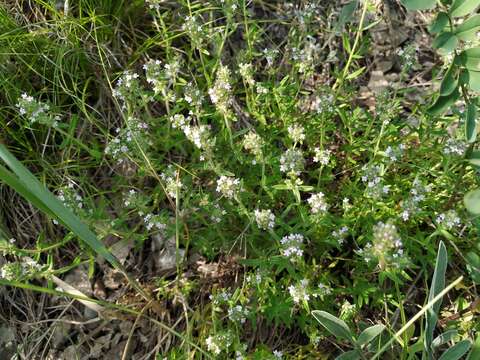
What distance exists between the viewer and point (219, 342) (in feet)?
9.91

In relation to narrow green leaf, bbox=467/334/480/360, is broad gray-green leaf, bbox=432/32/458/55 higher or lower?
higher

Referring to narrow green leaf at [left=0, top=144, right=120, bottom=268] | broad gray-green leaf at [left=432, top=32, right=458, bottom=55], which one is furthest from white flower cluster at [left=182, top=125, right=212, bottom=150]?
broad gray-green leaf at [left=432, top=32, right=458, bottom=55]

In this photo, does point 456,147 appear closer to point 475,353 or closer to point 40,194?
point 475,353

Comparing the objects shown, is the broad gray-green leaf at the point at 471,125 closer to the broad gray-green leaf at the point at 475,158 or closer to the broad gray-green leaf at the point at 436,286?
the broad gray-green leaf at the point at 475,158

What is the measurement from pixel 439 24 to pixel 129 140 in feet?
6.84

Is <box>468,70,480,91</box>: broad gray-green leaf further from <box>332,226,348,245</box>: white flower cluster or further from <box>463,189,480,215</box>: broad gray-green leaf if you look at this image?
<box>332,226,348,245</box>: white flower cluster

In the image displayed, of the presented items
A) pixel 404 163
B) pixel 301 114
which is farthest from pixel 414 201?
pixel 301 114

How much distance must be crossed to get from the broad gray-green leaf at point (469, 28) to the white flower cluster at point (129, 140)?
199cm

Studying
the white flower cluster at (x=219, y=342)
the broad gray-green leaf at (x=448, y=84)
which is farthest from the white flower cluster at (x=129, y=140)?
the broad gray-green leaf at (x=448, y=84)

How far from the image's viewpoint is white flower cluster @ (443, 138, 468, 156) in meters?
3.11

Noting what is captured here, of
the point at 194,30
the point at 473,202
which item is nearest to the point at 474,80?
the point at 473,202

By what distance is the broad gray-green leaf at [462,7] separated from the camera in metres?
2.37

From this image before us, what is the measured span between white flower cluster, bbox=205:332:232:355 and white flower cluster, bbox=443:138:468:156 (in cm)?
180

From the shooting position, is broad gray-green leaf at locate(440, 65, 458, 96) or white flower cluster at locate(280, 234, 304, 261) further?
white flower cluster at locate(280, 234, 304, 261)
